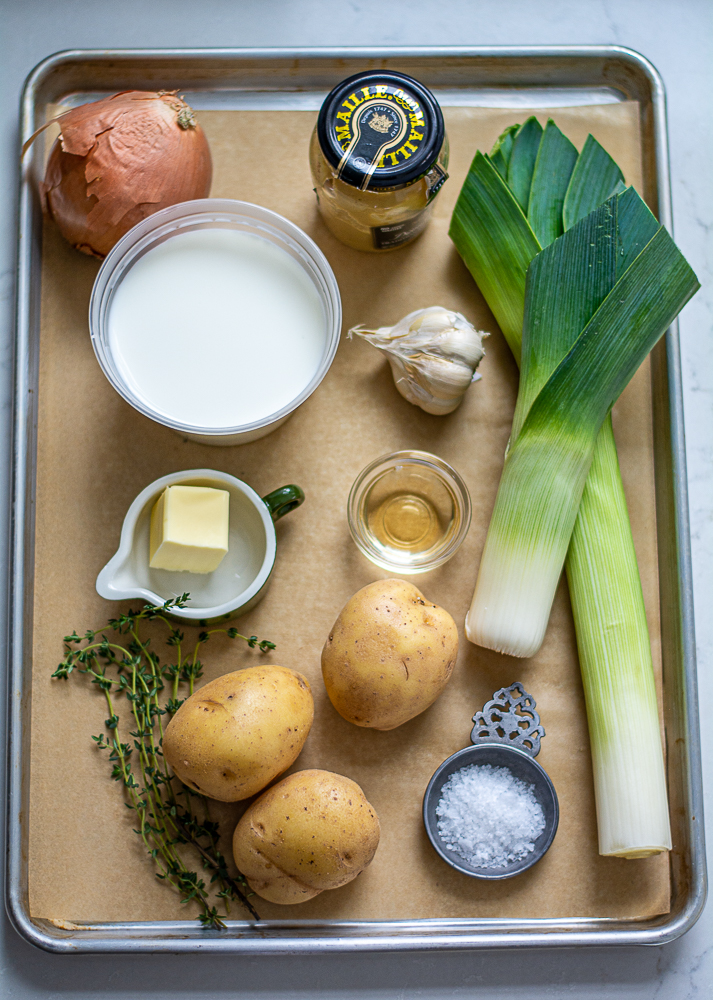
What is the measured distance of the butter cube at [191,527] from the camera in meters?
1.07

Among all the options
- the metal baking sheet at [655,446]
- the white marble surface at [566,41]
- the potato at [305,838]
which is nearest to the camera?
the potato at [305,838]

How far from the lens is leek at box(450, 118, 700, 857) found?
44.0 inches

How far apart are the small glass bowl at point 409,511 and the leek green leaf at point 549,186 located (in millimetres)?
401

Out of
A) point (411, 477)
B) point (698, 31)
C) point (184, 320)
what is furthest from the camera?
point (698, 31)

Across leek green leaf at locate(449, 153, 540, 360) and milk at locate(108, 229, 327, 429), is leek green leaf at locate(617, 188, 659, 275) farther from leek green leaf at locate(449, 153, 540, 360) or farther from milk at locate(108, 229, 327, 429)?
milk at locate(108, 229, 327, 429)

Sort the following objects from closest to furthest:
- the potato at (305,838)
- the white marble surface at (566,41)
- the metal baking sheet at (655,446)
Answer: the potato at (305,838) < the metal baking sheet at (655,446) < the white marble surface at (566,41)

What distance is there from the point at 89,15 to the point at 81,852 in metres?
1.38

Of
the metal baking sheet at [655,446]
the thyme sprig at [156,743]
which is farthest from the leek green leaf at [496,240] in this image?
the thyme sprig at [156,743]

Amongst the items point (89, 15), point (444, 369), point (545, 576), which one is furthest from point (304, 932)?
point (89, 15)

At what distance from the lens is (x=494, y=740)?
1169mm

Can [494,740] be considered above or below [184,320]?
below

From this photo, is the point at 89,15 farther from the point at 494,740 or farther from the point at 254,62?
the point at 494,740

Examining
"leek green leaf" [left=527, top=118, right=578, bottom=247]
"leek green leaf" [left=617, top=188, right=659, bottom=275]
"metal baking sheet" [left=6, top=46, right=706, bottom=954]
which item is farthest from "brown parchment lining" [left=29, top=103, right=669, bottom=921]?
"leek green leaf" [left=617, top=188, right=659, bottom=275]

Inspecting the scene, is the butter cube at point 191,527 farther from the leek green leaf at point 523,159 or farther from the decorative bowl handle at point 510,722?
the leek green leaf at point 523,159
